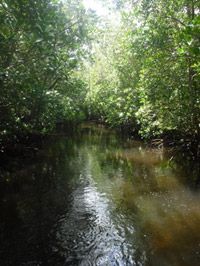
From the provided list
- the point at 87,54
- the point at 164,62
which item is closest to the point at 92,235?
the point at 164,62

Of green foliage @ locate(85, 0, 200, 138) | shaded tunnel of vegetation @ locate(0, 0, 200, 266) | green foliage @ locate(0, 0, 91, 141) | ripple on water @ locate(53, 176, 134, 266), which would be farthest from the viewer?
green foliage @ locate(85, 0, 200, 138)

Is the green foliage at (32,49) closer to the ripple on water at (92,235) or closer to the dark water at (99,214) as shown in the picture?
the dark water at (99,214)

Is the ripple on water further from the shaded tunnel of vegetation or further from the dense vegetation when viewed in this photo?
the dense vegetation

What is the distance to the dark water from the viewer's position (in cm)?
805

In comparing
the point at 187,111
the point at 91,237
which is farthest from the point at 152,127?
the point at 91,237

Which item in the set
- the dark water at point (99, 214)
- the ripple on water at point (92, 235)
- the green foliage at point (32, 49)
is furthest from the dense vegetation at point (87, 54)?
the ripple on water at point (92, 235)

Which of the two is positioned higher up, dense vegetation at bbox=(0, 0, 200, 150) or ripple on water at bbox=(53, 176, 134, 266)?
dense vegetation at bbox=(0, 0, 200, 150)

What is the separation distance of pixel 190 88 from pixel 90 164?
6.66 metres

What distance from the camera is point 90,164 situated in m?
18.7

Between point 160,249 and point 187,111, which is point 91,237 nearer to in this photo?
point 160,249

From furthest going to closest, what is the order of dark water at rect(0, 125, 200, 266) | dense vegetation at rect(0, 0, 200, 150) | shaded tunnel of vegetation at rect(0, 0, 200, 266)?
dense vegetation at rect(0, 0, 200, 150), shaded tunnel of vegetation at rect(0, 0, 200, 266), dark water at rect(0, 125, 200, 266)

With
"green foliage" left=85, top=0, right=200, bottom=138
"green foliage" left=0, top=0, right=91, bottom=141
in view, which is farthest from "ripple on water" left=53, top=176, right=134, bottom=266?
"green foliage" left=85, top=0, right=200, bottom=138

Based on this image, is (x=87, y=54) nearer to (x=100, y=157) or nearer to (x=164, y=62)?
(x=100, y=157)

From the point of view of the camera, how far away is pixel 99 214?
10.8m
